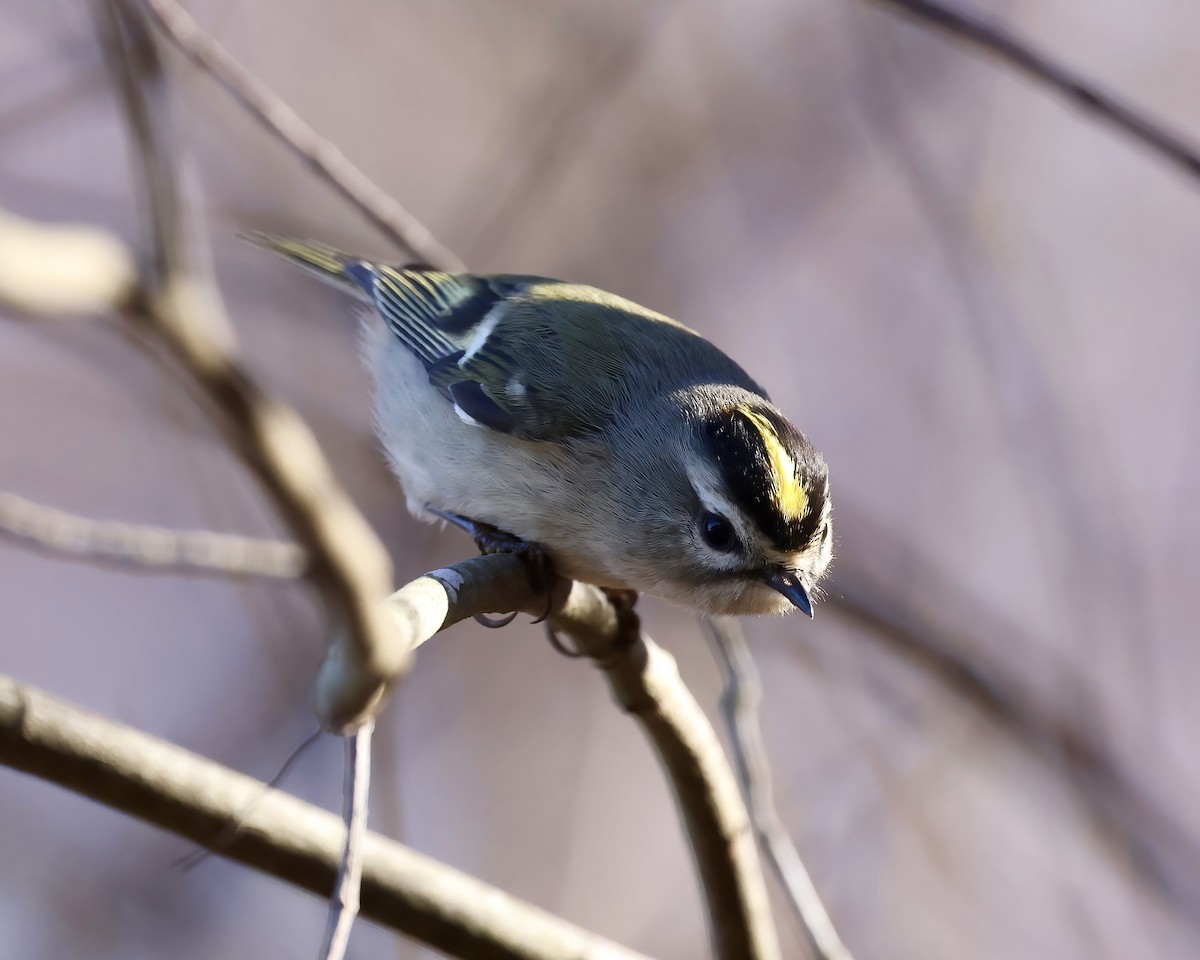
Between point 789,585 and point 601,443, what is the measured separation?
489mm

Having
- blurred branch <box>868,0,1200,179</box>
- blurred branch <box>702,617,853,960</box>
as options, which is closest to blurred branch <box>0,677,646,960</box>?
blurred branch <box>702,617,853,960</box>

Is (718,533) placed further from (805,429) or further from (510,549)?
(805,429)

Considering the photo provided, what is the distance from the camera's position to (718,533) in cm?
207

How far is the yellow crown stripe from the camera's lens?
6.44 feet

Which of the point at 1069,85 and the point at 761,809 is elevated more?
the point at 1069,85

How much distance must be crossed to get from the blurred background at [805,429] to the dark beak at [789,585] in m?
1.01

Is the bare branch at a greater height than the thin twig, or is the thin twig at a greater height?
the bare branch

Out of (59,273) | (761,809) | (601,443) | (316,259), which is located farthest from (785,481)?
(316,259)

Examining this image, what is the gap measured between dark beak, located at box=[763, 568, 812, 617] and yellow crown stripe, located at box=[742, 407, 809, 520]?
11 centimetres

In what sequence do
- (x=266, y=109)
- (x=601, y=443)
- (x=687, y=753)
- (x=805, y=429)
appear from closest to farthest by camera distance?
1. (x=266, y=109)
2. (x=687, y=753)
3. (x=601, y=443)
4. (x=805, y=429)

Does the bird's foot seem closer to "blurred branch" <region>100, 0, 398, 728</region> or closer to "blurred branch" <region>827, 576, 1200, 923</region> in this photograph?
"blurred branch" <region>100, 0, 398, 728</region>

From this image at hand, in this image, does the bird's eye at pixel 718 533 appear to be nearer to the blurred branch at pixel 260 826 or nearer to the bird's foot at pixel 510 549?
the bird's foot at pixel 510 549

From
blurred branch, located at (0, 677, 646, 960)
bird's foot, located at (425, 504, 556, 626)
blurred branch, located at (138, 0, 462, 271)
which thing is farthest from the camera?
bird's foot, located at (425, 504, 556, 626)

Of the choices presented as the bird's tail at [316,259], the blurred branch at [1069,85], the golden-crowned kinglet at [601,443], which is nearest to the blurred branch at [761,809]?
the golden-crowned kinglet at [601,443]
